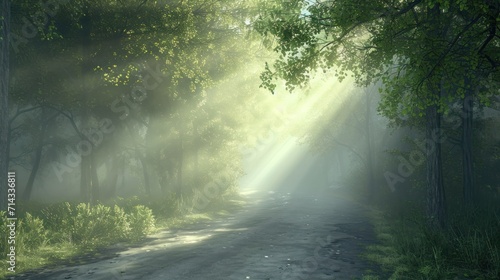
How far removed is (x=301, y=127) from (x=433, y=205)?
27.0 m

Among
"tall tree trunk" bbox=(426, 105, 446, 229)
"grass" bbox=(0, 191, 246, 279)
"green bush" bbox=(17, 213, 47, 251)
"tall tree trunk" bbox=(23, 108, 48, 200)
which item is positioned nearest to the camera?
"grass" bbox=(0, 191, 246, 279)

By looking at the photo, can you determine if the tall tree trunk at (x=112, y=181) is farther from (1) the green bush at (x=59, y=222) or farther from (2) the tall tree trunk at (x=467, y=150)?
(2) the tall tree trunk at (x=467, y=150)

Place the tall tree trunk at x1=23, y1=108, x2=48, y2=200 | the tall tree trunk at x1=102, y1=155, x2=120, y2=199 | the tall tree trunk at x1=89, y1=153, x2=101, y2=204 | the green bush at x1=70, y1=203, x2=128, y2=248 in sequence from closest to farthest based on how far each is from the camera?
the green bush at x1=70, y1=203, x2=128, y2=248, the tall tree trunk at x1=89, y1=153, x2=101, y2=204, the tall tree trunk at x1=23, y1=108, x2=48, y2=200, the tall tree trunk at x1=102, y1=155, x2=120, y2=199

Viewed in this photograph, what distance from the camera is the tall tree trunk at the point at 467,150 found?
18188mm

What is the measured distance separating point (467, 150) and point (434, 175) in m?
4.99

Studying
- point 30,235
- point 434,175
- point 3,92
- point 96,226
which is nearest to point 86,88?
point 3,92

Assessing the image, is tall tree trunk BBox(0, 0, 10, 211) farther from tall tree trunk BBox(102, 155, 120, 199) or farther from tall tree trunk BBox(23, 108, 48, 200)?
tall tree trunk BBox(23, 108, 48, 200)

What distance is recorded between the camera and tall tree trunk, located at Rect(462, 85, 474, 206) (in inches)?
716

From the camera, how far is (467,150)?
18766 millimetres

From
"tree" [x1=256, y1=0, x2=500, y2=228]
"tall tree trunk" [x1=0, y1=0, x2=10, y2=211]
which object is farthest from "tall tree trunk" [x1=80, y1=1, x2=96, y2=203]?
"tree" [x1=256, y1=0, x2=500, y2=228]

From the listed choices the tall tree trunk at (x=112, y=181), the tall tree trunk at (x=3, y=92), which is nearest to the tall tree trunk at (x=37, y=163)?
the tall tree trunk at (x=112, y=181)

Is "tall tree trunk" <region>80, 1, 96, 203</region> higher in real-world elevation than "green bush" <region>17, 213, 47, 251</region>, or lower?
higher

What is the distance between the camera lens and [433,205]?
15008mm

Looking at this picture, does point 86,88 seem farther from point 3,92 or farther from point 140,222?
point 140,222
